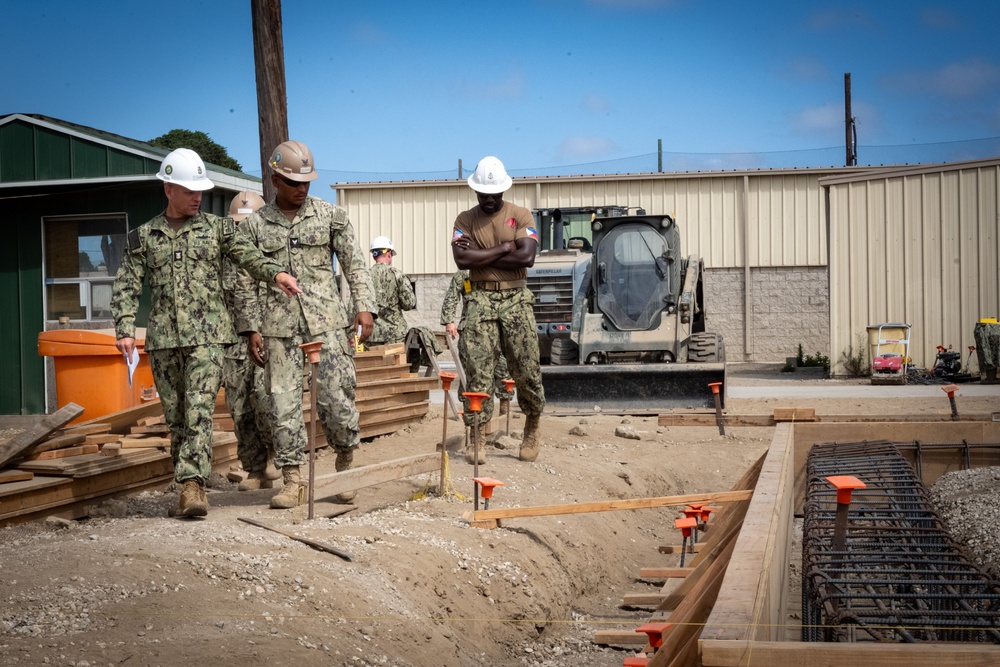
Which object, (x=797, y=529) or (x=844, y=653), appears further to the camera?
(x=797, y=529)

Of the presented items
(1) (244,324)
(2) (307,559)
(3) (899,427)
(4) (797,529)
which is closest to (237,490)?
(1) (244,324)

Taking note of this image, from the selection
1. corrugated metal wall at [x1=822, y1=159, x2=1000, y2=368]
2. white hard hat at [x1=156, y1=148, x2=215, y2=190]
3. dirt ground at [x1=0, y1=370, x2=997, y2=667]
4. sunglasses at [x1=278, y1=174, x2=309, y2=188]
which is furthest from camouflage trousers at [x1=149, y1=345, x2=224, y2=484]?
corrugated metal wall at [x1=822, y1=159, x2=1000, y2=368]

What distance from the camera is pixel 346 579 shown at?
16.1 feet

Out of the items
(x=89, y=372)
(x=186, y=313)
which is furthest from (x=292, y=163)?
(x=89, y=372)

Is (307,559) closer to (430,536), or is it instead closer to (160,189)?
(430,536)

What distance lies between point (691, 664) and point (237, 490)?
5321mm

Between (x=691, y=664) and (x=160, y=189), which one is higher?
(x=160, y=189)

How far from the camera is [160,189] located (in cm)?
1456

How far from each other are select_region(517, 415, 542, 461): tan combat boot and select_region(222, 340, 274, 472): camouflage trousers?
2.26 m

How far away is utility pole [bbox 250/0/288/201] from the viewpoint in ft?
39.2

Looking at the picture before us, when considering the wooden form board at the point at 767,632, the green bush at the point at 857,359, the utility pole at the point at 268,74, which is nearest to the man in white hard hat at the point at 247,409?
the wooden form board at the point at 767,632

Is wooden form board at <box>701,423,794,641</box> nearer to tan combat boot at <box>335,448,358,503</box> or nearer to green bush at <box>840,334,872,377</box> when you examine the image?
tan combat boot at <box>335,448,358,503</box>

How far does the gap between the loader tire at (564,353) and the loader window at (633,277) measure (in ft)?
3.22

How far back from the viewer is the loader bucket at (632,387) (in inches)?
515
